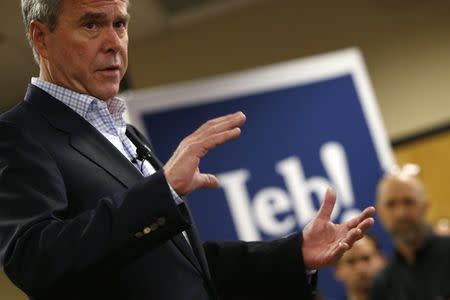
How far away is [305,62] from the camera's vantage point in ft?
15.0

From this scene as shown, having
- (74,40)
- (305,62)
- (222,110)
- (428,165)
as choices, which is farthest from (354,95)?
(74,40)

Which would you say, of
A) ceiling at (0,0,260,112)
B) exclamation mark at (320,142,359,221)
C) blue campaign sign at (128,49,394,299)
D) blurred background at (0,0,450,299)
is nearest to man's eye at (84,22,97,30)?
blue campaign sign at (128,49,394,299)

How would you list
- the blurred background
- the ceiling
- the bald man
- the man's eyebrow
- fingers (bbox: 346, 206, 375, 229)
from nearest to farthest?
the man's eyebrow, fingers (bbox: 346, 206, 375, 229), the bald man, the ceiling, the blurred background

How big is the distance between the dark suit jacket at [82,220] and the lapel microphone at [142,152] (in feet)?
0.31

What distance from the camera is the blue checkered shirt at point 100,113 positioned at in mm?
1708

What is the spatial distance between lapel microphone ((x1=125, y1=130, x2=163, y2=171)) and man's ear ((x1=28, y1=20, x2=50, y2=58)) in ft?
0.78

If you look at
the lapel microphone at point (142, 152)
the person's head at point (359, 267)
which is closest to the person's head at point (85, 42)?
the lapel microphone at point (142, 152)

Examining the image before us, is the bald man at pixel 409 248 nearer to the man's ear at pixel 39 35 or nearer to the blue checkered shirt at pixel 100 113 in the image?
the blue checkered shirt at pixel 100 113

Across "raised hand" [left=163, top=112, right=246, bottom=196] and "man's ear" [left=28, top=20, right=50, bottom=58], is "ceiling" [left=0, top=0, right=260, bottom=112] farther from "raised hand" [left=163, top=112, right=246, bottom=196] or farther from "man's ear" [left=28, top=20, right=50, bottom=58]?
"raised hand" [left=163, top=112, right=246, bottom=196]

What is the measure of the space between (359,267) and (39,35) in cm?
308

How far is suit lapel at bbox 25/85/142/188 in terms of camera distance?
1626 mm

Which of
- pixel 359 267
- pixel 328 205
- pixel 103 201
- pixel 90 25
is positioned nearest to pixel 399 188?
pixel 359 267

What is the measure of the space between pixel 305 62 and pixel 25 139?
3.10 m

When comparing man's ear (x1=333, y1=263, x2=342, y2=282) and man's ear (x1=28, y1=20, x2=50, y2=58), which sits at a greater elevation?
man's ear (x1=28, y1=20, x2=50, y2=58)
